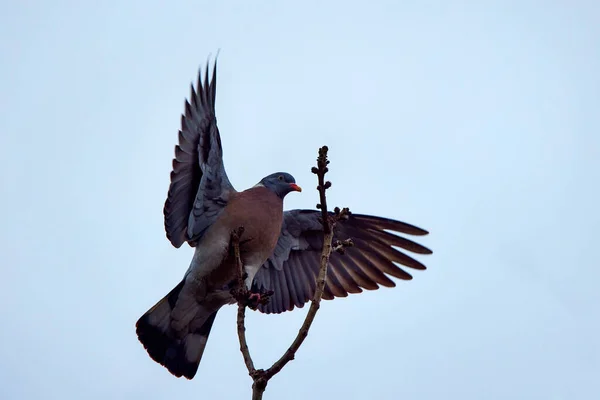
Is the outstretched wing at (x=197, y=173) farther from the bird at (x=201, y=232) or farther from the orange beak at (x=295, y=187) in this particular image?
the orange beak at (x=295, y=187)

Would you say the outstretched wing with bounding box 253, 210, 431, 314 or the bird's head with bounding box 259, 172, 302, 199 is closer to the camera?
the bird's head with bounding box 259, 172, 302, 199

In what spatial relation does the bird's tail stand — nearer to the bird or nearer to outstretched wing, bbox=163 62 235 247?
the bird

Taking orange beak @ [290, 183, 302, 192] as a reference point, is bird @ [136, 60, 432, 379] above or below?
below

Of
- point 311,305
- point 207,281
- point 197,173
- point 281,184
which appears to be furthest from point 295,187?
point 311,305

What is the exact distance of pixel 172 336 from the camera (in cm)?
707

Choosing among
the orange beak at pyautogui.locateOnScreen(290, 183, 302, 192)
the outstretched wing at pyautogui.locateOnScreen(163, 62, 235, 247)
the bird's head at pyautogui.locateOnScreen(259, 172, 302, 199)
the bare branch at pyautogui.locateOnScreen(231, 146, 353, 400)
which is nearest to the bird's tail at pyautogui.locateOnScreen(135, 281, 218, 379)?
the outstretched wing at pyautogui.locateOnScreen(163, 62, 235, 247)

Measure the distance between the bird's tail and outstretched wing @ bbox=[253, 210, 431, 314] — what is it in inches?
39.1

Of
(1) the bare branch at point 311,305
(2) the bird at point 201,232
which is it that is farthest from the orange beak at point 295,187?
(1) the bare branch at point 311,305

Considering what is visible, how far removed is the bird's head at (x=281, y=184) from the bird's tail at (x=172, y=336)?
134 centimetres

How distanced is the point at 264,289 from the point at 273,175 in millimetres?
1212

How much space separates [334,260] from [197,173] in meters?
1.97

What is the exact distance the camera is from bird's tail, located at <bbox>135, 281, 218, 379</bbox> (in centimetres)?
698

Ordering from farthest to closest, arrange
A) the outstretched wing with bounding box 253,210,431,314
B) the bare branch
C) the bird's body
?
the outstretched wing with bounding box 253,210,431,314, the bird's body, the bare branch

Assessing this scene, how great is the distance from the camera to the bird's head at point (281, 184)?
7571mm
